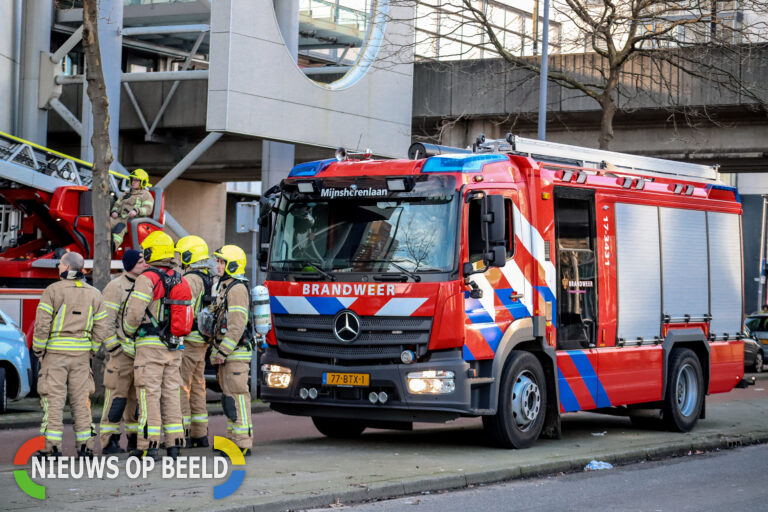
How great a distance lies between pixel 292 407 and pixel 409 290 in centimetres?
183

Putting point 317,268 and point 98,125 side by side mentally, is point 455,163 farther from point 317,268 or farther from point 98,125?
point 98,125

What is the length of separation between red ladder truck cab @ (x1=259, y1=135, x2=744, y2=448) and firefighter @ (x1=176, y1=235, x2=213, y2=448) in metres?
0.94

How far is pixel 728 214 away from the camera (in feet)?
52.2

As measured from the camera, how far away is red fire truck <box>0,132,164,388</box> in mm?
19422

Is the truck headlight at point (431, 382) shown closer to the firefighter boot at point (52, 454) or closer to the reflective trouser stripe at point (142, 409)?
the reflective trouser stripe at point (142, 409)

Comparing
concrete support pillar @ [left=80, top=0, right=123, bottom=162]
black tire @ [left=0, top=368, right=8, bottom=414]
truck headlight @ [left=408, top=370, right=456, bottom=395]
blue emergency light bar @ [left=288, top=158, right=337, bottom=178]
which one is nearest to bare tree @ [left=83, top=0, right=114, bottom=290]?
black tire @ [left=0, top=368, right=8, bottom=414]

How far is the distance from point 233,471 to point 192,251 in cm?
229

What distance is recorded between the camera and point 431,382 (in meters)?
11.3

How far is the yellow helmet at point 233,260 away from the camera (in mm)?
10961

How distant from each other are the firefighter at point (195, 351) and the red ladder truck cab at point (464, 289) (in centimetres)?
94

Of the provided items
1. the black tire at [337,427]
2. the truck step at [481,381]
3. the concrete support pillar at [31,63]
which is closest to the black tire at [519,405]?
the truck step at [481,381]

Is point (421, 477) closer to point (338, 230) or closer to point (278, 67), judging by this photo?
point (338, 230)

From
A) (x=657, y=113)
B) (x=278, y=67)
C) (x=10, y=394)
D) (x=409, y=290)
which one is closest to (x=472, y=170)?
(x=409, y=290)

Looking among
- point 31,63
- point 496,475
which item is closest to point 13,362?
point 496,475
